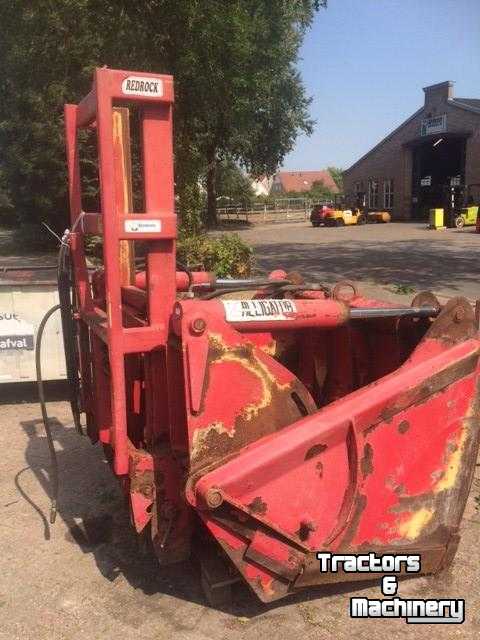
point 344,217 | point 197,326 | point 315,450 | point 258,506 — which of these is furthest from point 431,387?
point 344,217

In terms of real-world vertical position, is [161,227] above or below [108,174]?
below

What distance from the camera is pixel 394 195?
39906 millimetres

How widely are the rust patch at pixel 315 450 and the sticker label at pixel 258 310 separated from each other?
1.99 ft

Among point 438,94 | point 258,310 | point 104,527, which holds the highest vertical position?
point 438,94

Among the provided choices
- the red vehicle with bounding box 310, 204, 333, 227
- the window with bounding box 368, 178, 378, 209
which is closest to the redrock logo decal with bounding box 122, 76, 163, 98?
the red vehicle with bounding box 310, 204, 333, 227

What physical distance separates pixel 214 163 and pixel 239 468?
33.1 metres

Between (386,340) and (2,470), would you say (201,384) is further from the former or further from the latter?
(2,470)

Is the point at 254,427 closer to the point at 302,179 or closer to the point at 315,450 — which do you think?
the point at 315,450

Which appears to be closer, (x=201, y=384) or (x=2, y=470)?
(x=201, y=384)

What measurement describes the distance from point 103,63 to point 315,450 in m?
13.1

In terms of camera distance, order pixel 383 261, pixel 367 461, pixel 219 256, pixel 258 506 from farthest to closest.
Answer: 1. pixel 383 261
2. pixel 219 256
3. pixel 367 461
4. pixel 258 506

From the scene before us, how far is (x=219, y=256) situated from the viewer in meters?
10.6

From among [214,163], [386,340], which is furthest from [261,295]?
[214,163]

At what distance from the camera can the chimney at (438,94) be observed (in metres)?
35.8
